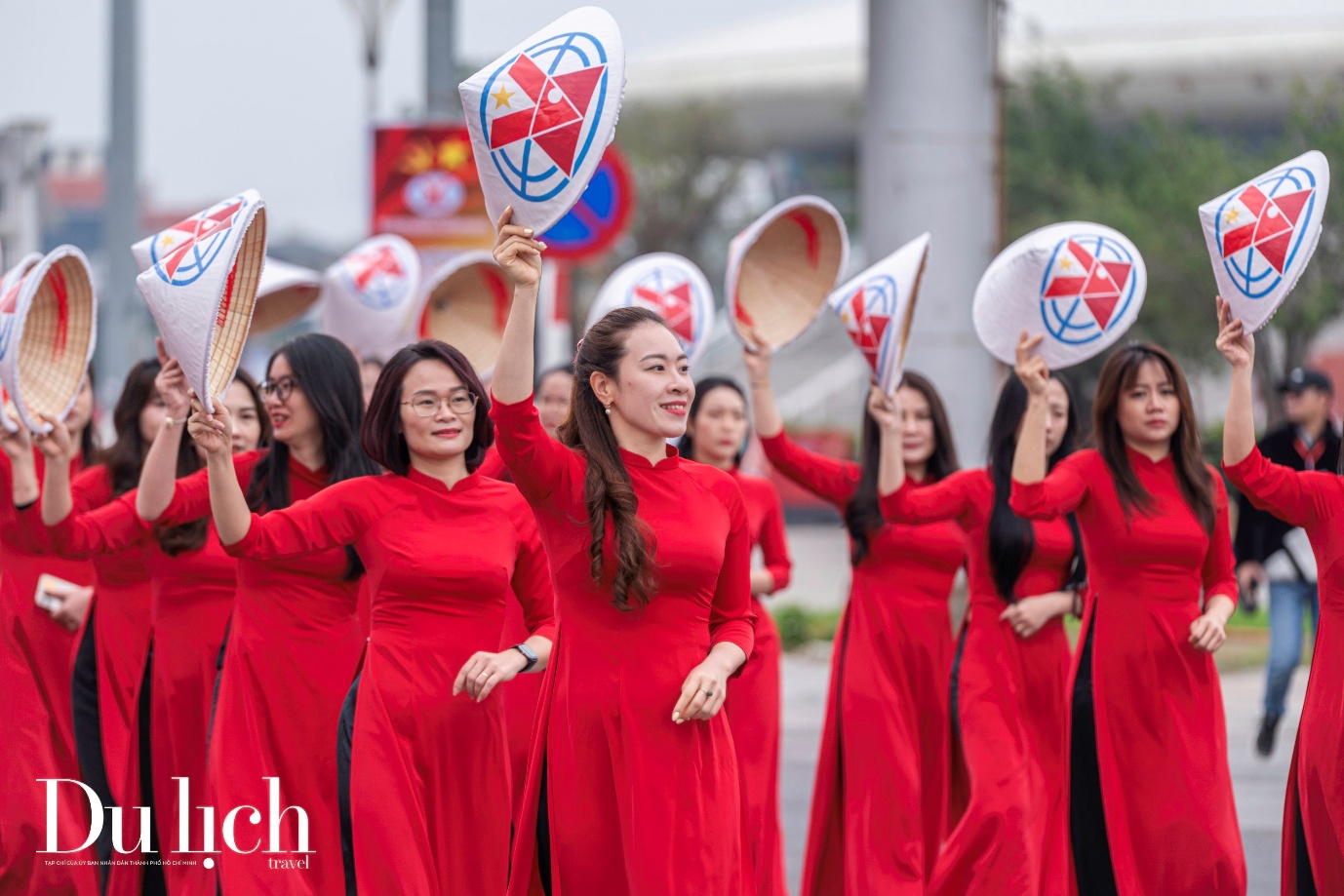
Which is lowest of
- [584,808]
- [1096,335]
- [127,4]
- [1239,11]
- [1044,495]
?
[584,808]

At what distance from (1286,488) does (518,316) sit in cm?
242

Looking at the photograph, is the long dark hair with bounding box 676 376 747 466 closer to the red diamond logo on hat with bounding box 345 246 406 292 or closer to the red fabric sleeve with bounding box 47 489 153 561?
the red diamond logo on hat with bounding box 345 246 406 292

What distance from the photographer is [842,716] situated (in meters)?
6.78

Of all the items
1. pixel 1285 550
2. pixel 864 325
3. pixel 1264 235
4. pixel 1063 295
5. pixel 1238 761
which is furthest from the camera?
pixel 1238 761

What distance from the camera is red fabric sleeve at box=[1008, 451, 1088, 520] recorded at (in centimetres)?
596

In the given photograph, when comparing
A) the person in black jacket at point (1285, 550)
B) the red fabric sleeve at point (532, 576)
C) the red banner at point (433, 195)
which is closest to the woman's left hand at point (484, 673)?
Result: the red fabric sleeve at point (532, 576)

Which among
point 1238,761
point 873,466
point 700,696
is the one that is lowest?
point 1238,761

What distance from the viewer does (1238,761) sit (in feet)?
32.5

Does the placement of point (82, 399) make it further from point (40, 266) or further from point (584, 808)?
point (584, 808)

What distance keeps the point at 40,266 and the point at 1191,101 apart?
104 feet

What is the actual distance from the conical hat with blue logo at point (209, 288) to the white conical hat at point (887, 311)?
2233 mm

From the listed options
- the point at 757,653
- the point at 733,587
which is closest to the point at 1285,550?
the point at 757,653

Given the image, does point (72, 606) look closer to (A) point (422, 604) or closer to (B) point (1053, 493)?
(A) point (422, 604)

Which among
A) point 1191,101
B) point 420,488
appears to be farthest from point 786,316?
point 1191,101
